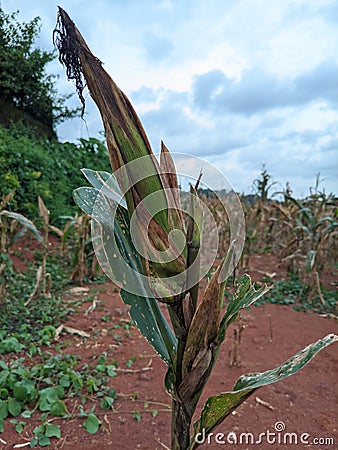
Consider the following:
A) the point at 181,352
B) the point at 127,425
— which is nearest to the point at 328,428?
the point at 127,425

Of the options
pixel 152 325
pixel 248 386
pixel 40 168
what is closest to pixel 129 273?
pixel 152 325

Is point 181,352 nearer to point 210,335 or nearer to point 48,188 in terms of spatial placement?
point 210,335

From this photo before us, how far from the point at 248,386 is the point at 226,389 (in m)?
1.26

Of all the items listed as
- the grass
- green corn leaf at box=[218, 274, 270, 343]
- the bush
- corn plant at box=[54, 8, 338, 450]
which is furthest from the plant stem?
the bush

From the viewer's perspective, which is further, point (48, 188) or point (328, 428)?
point (48, 188)

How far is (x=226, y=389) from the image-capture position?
70.5 inches

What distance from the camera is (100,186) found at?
28.1 inches

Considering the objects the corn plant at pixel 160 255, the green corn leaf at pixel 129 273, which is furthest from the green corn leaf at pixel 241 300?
the green corn leaf at pixel 129 273

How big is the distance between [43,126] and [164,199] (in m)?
8.60

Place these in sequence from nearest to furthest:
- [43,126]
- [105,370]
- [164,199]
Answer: [164,199] → [105,370] → [43,126]

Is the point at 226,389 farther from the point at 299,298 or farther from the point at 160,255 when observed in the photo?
the point at 299,298

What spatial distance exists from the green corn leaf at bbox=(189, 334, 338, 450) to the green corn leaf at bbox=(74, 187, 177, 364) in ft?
0.38

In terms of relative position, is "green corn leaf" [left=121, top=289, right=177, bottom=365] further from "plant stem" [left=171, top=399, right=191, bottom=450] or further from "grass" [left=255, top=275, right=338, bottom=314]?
"grass" [left=255, top=275, right=338, bottom=314]

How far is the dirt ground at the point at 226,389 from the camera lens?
139 centimetres
